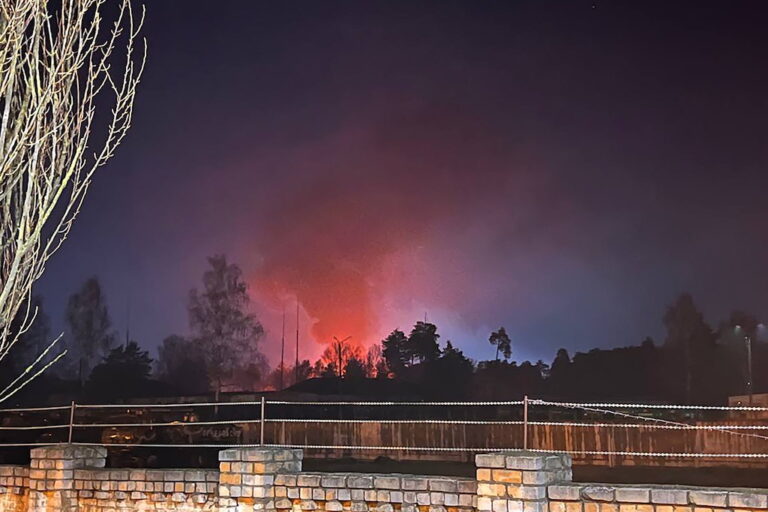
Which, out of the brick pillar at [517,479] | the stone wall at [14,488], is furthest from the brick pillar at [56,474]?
the brick pillar at [517,479]

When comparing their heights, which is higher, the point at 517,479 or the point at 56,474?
the point at 517,479

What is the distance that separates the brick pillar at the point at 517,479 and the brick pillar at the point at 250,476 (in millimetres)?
2561

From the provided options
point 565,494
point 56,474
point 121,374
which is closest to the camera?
point 565,494

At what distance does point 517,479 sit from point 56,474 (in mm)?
6346

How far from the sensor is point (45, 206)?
6504 millimetres

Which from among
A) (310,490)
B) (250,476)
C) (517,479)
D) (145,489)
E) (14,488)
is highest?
(517,479)

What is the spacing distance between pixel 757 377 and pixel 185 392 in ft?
116

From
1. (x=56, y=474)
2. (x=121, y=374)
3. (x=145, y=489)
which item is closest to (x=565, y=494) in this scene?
(x=145, y=489)

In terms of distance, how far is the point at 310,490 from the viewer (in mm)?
9117

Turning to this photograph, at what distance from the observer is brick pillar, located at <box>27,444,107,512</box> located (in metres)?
10.7

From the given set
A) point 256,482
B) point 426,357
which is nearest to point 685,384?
point 426,357

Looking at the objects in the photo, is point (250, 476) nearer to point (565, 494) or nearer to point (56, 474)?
point (56, 474)

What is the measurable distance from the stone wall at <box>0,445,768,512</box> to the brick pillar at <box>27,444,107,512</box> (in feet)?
0.04

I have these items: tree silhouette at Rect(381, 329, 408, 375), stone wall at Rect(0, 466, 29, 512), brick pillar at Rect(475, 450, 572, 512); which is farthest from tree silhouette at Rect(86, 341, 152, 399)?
brick pillar at Rect(475, 450, 572, 512)
